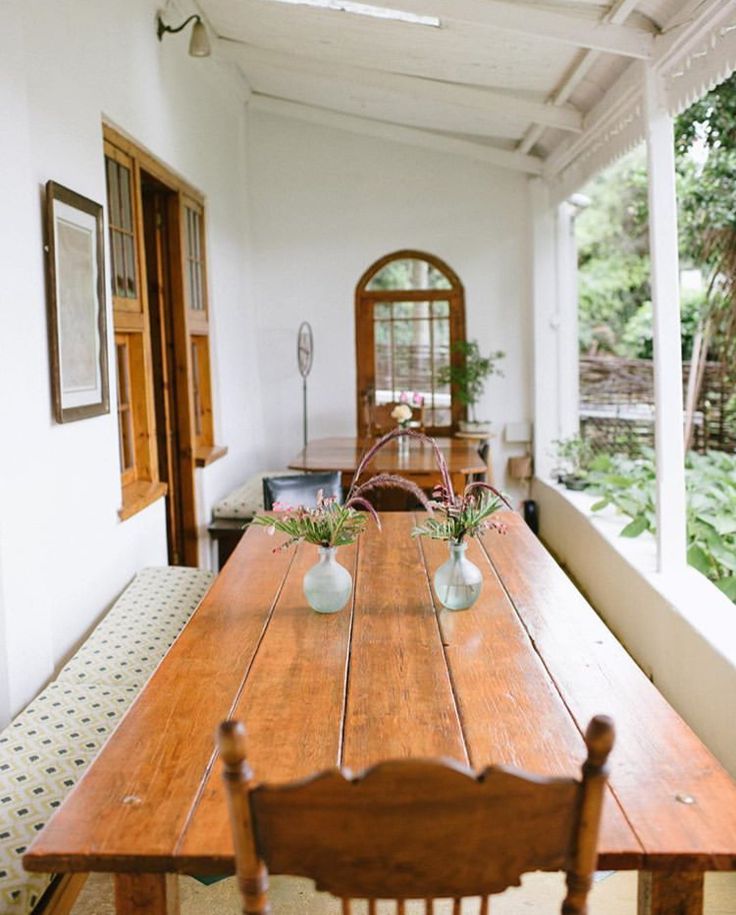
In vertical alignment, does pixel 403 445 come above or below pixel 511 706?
above

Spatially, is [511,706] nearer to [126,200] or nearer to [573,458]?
[126,200]

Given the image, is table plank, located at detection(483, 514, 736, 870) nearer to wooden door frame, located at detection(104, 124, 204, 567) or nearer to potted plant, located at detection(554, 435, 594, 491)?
wooden door frame, located at detection(104, 124, 204, 567)

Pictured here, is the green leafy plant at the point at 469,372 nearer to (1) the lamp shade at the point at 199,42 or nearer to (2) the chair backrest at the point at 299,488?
(2) the chair backrest at the point at 299,488

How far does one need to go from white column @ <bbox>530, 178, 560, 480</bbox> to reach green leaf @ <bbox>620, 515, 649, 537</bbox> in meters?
2.51

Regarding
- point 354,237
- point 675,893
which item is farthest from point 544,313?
point 675,893

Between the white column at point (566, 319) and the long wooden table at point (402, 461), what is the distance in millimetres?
1153

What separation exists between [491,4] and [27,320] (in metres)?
2.22

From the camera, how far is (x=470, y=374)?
7.32m

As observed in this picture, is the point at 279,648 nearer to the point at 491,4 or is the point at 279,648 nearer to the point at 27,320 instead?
the point at 27,320

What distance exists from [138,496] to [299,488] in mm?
753

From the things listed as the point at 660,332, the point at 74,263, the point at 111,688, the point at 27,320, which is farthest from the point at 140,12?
the point at 111,688

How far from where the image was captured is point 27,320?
2.96m

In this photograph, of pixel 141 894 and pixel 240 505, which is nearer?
pixel 141 894

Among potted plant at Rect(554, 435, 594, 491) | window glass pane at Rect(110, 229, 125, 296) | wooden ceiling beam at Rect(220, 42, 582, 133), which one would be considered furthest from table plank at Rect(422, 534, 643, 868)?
potted plant at Rect(554, 435, 594, 491)
